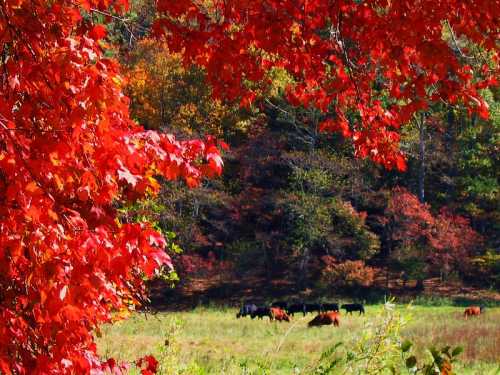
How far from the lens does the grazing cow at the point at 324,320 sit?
938 inches

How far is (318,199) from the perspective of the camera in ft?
117

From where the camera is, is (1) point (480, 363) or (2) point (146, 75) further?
(2) point (146, 75)

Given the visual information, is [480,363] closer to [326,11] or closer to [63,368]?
[326,11]

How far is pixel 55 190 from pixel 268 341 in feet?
49.2

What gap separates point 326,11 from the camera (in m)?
8.52

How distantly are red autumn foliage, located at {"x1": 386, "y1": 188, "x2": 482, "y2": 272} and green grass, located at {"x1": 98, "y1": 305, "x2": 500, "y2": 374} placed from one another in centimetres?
775

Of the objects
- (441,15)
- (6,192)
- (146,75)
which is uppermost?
(146,75)

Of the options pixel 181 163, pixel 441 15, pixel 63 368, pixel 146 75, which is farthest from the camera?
pixel 146 75

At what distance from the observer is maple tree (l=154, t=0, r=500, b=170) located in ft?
23.5

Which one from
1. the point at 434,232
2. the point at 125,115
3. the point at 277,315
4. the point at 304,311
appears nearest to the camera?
the point at 125,115

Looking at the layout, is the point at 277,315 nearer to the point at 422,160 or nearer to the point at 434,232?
the point at 434,232

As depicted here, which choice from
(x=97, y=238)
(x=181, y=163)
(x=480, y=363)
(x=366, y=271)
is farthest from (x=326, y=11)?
(x=366, y=271)

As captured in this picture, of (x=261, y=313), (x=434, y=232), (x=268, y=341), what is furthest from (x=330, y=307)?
(x=268, y=341)

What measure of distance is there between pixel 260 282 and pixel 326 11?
31581 mm
